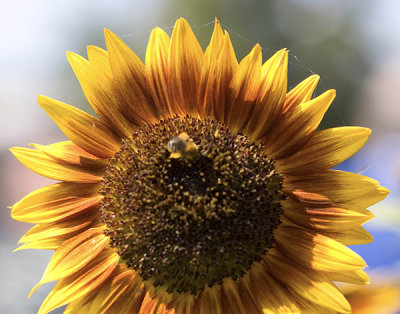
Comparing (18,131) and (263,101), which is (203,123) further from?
(18,131)

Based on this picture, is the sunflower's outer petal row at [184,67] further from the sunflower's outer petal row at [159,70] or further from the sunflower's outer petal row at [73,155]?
the sunflower's outer petal row at [73,155]

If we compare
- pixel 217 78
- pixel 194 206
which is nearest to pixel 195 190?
pixel 194 206

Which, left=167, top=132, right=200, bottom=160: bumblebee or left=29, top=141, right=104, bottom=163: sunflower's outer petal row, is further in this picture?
left=29, top=141, right=104, bottom=163: sunflower's outer petal row

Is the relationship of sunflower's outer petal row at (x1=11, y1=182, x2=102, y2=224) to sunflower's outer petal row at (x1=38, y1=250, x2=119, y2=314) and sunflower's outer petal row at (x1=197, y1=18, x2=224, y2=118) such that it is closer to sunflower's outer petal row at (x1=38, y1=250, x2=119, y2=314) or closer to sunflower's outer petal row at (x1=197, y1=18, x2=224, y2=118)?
sunflower's outer petal row at (x1=38, y1=250, x2=119, y2=314)

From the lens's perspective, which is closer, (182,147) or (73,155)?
(182,147)

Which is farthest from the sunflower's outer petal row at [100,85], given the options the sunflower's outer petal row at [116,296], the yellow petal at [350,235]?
the yellow petal at [350,235]

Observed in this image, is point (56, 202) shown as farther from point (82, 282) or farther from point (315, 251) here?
point (315, 251)

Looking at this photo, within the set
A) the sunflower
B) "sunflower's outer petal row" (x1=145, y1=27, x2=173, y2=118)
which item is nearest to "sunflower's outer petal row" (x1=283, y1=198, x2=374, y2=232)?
the sunflower
